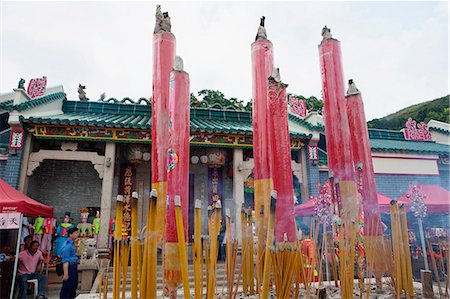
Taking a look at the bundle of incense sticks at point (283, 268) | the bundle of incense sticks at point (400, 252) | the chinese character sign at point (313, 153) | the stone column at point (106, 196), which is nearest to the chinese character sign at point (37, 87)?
the stone column at point (106, 196)

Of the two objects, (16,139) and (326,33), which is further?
(16,139)

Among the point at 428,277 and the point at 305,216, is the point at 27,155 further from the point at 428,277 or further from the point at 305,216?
the point at 428,277

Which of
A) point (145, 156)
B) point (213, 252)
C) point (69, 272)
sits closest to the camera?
point (213, 252)

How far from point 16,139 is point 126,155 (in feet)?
8.24

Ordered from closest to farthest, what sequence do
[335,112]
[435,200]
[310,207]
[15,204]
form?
[335,112] < [15,204] < [310,207] < [435,200]

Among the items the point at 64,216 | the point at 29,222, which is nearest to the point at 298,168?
the point at 64,216

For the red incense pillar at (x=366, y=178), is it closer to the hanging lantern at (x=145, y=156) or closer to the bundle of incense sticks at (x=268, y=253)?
the bundle of incense sticks at (x=268, y=253)

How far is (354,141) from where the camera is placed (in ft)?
13.8

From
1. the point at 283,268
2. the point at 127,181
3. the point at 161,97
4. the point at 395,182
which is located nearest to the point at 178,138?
the point at 161,97

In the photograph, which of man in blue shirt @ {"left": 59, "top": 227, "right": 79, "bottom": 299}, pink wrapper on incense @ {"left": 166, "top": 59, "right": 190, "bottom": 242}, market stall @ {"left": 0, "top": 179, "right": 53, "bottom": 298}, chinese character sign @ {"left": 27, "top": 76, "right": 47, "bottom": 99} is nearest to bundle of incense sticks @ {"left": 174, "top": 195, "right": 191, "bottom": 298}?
pink wrapper on incense @ {"left": 166, "top": 59, "right": 190, "bottom": 242}

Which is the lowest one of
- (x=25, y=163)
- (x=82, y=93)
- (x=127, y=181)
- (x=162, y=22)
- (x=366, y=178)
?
(x=366, y=178)

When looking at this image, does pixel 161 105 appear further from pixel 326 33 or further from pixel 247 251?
pixel 326 33

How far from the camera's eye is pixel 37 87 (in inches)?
347

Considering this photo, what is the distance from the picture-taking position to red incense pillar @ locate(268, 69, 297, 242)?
10.7ft
